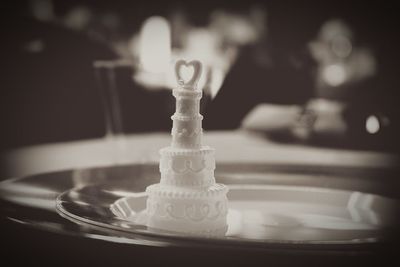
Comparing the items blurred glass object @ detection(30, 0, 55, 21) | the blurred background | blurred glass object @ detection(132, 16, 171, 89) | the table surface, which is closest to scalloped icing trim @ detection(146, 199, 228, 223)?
the table surface

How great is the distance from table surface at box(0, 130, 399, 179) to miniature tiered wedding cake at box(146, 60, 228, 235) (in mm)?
956

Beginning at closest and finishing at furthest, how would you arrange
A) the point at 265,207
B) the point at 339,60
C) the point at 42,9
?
the point at 265,207, the point at 42,9, the point at 339,60

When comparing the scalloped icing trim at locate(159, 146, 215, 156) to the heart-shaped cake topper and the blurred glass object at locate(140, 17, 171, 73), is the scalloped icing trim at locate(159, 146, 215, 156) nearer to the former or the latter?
the heart-shaped cake topper

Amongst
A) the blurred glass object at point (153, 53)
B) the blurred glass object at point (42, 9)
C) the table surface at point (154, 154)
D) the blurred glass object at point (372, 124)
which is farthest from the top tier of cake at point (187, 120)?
the blurred glass object at point (372, 124)

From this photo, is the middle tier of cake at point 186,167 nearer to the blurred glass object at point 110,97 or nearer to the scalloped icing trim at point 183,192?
the scalloped icing trim at point 183,192

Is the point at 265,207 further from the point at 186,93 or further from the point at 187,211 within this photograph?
the point at 186,93

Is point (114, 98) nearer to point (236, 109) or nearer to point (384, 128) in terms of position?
point (236, 109)

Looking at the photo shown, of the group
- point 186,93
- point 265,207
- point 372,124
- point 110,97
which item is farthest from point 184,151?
point 372,124

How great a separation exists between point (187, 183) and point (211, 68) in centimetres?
Result: 231

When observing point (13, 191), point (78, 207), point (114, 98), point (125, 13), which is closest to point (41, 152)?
point (114, 98)

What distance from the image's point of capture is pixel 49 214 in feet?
4.92

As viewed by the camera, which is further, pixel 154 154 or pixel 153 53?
pixel 153 53

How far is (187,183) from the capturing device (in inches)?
67.0

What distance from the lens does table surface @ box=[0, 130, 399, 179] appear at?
2.82m
